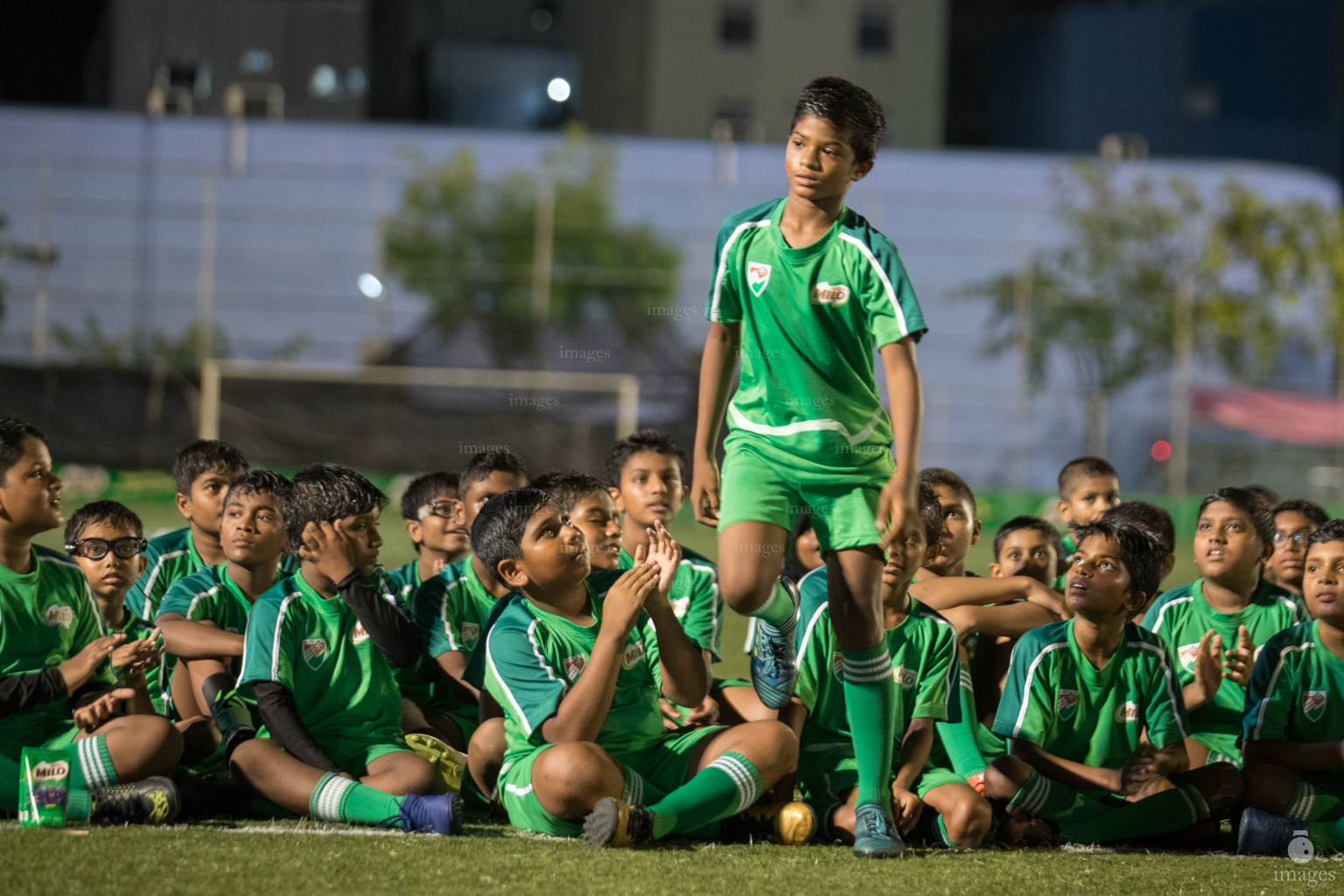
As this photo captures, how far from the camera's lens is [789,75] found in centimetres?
2828

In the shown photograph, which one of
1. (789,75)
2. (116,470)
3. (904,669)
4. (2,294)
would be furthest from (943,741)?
(789,75)

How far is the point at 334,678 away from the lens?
348 cm

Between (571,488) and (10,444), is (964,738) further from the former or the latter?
(10,444)

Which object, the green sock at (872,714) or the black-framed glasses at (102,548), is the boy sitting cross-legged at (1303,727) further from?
the black-framed glasses at (102,548)

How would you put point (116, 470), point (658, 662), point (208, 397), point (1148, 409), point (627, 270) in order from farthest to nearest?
point (627, 270) → point (1148, 409) → point (208, 397) → point (116, 470) → point (658, 662)

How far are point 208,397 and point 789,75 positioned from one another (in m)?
15.6

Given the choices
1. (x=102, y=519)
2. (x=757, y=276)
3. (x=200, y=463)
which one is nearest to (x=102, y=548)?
(x=102, y=519)

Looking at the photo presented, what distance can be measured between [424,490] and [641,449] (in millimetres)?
819

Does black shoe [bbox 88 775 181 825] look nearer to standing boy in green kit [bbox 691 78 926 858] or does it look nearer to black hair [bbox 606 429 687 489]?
standing boy in green kit [bbox 691 78 926 858]

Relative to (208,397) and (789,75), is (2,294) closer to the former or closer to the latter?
(208,397)

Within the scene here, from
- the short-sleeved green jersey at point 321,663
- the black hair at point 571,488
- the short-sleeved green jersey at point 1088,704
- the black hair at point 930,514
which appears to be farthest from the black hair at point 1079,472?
the short-sleeved green jersey at point 321,663

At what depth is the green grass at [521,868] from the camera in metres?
2.66

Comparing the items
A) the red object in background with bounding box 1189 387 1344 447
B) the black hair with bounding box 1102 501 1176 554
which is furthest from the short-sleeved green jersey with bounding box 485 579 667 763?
the red object in background with bounding box 1189 387 1344 447

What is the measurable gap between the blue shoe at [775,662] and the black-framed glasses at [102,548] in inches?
72.8
